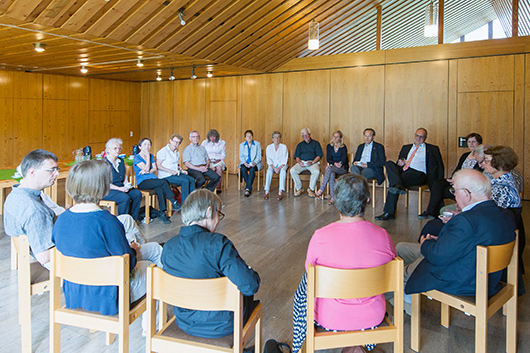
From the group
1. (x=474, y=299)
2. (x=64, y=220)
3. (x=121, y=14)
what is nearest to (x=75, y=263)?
(x=64, y=220)

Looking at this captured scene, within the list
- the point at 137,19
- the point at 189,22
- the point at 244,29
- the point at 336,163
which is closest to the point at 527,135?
the point at 336,163

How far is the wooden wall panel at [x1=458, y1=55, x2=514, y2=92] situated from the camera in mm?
8031

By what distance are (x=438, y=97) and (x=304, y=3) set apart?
359cm

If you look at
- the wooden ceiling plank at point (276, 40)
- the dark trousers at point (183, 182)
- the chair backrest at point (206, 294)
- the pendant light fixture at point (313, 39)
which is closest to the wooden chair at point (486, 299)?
the chair backrest at point (206, 294)

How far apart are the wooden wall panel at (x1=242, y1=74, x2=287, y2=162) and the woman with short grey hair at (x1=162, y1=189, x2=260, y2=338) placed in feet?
29.1

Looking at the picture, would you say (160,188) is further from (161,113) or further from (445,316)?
(161,113)

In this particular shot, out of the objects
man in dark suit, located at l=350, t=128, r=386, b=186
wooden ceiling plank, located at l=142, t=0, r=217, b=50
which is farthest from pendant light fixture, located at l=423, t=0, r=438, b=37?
wooden ceiling plank, located at l=142, t=0, r=217, b=50

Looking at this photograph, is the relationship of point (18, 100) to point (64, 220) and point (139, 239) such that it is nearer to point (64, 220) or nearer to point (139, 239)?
point (139, 239)

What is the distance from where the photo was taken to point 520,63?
25.9 ft

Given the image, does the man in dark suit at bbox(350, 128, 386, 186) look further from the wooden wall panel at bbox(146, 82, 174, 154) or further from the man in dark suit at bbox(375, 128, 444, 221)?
the wooden wall panel at bbox(146, 82, 174, 154)

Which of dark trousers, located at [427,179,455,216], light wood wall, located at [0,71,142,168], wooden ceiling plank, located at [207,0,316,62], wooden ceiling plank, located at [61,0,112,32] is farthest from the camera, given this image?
light wood wall, located at [0,71,142,168]

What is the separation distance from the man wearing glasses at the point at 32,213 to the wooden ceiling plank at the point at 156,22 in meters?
3.77

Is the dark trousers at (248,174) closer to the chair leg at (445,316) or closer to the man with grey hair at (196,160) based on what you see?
the man with grey hair at (196,160)

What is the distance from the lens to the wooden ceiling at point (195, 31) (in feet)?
18.0
